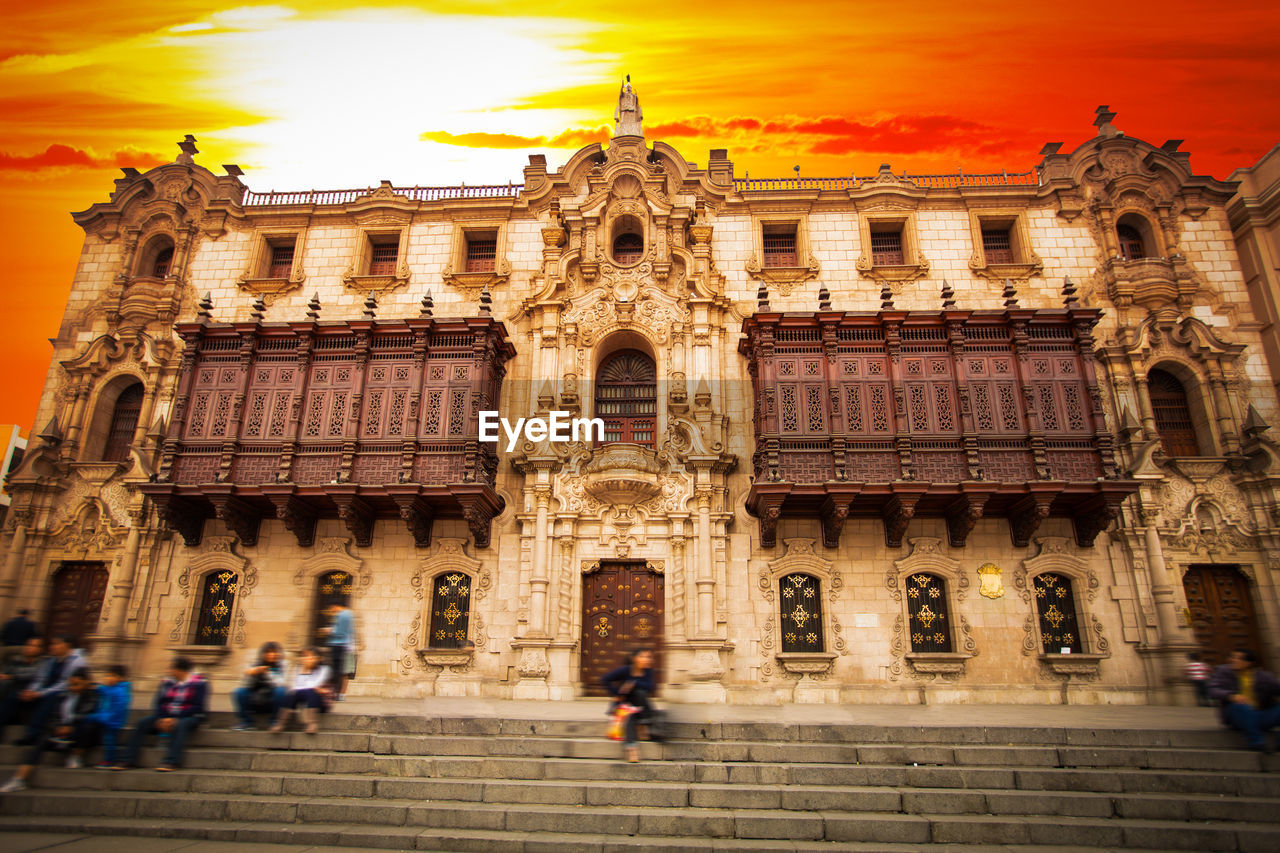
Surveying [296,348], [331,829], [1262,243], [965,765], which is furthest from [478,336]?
[1262,243]

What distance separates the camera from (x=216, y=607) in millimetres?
18062

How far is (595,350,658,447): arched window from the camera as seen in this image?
19125 millimetres

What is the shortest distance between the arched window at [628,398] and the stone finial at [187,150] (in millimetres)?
14969

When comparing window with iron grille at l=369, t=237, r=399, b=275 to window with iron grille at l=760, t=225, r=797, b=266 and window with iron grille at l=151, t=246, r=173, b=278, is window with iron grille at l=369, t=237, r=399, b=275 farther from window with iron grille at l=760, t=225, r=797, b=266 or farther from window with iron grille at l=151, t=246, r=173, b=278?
window with iron grille at l=760, t=225, r=797, b=266

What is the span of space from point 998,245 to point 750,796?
18.7 metres

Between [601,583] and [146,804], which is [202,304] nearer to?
[601,583]

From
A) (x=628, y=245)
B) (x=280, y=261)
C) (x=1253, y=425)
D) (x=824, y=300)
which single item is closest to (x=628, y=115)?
(x=628, y=245)

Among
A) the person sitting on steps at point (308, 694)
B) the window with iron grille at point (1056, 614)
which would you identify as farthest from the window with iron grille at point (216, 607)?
the window with iron grille at point (1056, 614)

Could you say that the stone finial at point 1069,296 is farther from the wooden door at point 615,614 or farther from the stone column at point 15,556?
the stone column at point 15,556

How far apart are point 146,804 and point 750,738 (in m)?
7.87

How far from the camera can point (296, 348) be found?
735 inches

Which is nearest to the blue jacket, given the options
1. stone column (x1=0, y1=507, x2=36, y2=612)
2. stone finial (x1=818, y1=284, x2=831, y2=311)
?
stone column (x1=0, y1=507, x2=36, y2=612)

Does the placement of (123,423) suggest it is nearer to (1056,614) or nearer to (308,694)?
(308,694)
